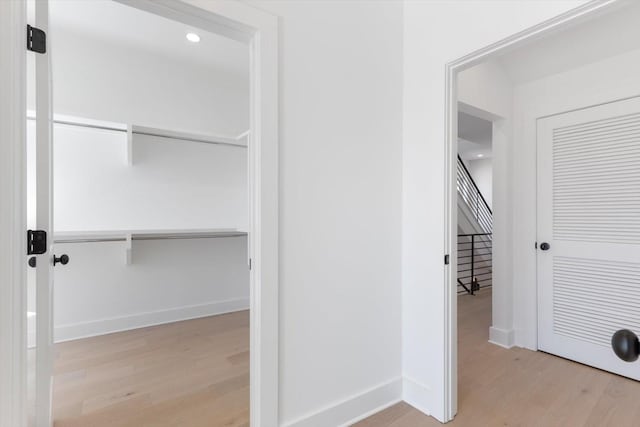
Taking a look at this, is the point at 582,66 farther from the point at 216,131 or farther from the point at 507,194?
the point at 216,131

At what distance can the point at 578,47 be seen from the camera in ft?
7.57

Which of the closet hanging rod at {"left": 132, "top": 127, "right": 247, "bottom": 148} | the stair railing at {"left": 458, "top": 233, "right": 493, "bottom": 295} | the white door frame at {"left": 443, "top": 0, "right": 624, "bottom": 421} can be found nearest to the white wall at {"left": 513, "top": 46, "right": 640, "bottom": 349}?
the white door frame at {"left": 443, "top": 0, "right": 624, "bottom": 421}

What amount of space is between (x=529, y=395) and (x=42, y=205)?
2898mm

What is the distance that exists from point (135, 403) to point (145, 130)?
7.54 feet

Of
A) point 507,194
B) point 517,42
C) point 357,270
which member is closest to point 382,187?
point 357,270

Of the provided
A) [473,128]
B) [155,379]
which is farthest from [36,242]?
[473,128]

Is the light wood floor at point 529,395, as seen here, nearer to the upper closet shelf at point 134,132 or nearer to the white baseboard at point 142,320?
the white baseboard at point 142,320

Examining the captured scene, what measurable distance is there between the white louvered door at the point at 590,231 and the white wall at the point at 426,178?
1.53 meters

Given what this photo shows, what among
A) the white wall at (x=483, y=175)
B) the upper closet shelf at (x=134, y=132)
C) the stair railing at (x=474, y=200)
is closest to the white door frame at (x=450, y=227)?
the upper closet shelf at (x=134, y=132)

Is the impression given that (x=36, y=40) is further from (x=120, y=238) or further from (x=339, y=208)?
(x=120, y=238)

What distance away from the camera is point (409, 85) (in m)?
1.93

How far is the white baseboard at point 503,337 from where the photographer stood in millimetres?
2717

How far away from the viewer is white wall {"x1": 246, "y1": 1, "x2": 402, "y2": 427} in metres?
1.51

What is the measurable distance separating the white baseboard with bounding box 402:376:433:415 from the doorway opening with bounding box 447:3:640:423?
0.15 meters
